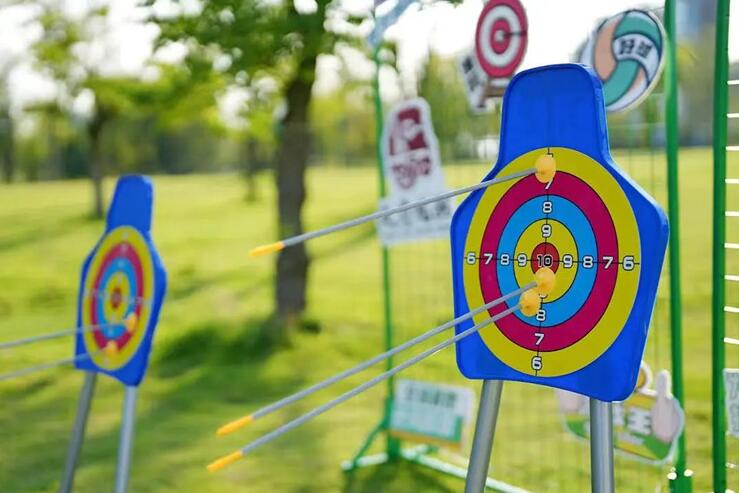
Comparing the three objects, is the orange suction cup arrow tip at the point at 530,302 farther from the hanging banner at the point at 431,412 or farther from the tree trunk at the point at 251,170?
the tree trunk at the point at 251,170

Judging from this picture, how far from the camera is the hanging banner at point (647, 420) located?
232 centimetres

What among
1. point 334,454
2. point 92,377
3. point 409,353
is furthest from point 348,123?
point 92,377

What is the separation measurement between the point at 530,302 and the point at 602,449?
25cm

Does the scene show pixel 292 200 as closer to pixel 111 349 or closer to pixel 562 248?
pixel 111 349

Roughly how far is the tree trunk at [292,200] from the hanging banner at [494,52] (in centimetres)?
237

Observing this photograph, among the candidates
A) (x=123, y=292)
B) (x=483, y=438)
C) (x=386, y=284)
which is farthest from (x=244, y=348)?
(x=483, y=438)

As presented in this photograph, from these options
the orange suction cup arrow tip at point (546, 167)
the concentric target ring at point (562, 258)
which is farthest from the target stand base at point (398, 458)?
the orange suction cup arrow tip at point (546, 167)

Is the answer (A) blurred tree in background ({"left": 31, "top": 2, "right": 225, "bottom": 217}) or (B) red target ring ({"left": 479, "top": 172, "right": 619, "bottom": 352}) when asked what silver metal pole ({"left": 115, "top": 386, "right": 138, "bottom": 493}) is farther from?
(A) blurred tree in background ({"left": 31, "top": 2, "right": 225, "bottom": 217})

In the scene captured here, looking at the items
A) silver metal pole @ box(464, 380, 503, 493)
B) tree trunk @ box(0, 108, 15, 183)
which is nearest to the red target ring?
silver metal pole @ box(464, 380, 503, 493)

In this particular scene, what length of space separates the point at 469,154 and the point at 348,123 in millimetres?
5806

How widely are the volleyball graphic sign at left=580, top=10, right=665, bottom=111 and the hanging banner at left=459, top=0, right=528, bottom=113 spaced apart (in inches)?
11.1

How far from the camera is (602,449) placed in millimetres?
1484

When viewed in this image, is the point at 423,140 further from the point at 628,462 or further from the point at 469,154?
the point at 628,462


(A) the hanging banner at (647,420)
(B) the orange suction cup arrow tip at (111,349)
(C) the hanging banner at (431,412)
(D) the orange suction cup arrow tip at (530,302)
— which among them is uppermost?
(D) the orange suction cup arrow tip at (530,302)
